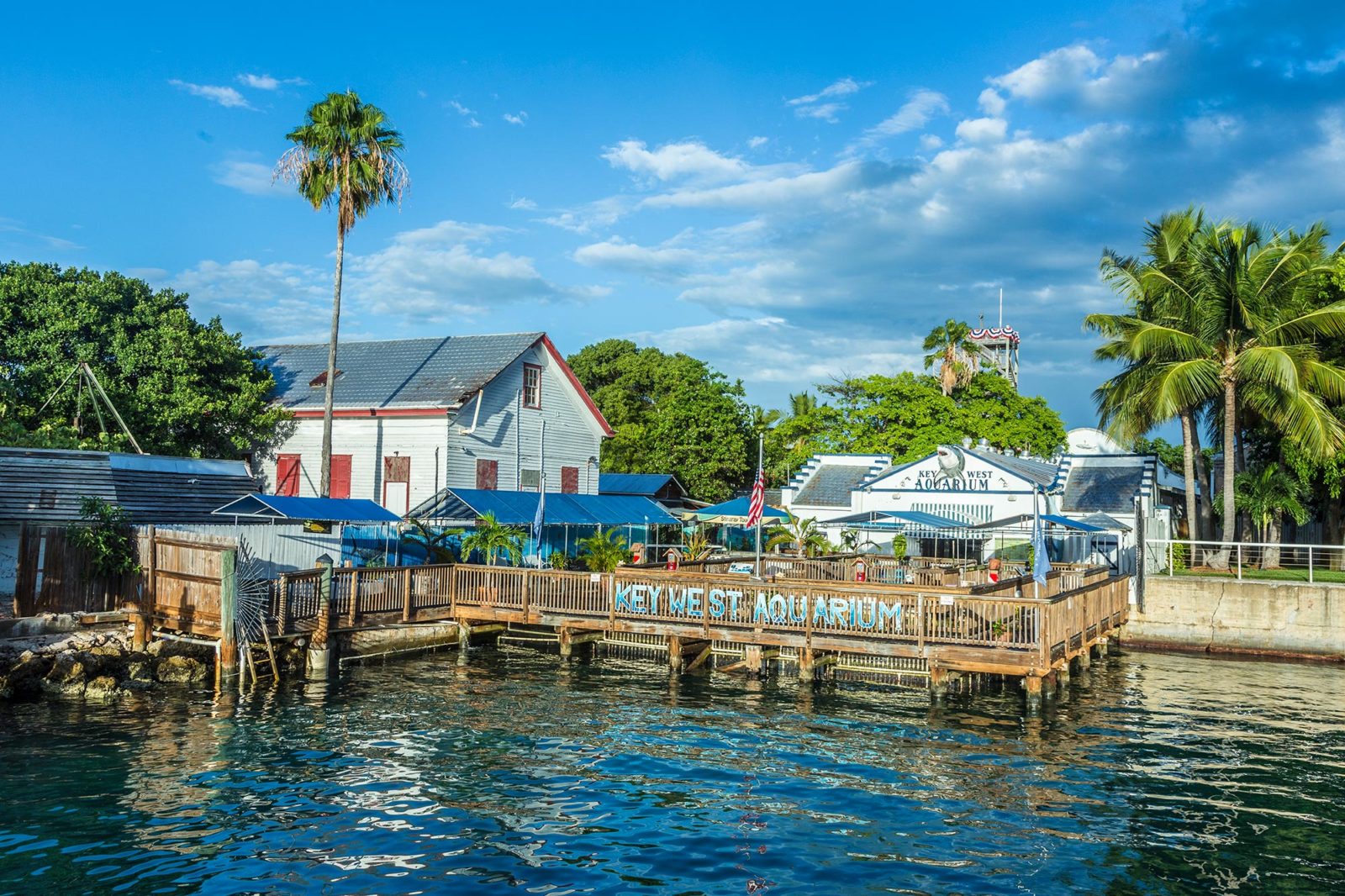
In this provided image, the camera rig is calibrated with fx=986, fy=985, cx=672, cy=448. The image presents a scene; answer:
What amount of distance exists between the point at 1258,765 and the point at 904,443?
138ft

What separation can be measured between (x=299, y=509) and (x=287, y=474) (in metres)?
14.0

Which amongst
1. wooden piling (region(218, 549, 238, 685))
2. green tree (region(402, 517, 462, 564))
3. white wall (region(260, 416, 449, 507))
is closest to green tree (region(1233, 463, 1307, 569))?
green tree (region(402, 517, 462, 564))

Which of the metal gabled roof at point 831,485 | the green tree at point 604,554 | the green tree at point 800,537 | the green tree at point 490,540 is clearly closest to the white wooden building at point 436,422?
the green tree at point 490,540

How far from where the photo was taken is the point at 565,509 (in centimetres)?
3572

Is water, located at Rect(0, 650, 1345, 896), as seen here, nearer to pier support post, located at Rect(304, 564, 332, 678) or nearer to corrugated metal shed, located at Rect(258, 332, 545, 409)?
pier support post, located at Rect(304, 564, 332, 678)

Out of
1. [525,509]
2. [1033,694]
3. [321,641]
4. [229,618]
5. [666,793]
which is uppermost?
[525,509]

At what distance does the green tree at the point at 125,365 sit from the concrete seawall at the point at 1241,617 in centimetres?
3355

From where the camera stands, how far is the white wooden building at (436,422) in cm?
3769

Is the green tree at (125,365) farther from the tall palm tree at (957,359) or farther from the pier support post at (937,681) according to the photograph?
the tall palm tree at (957,359)

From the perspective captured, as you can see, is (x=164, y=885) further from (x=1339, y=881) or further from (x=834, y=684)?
(x=834, y=684)

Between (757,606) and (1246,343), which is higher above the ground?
(1246,343)

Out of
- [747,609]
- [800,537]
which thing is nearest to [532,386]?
[800,537]

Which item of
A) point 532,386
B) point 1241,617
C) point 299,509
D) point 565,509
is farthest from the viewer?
point 532,386

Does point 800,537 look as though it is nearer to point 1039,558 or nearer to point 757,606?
point 757,606
